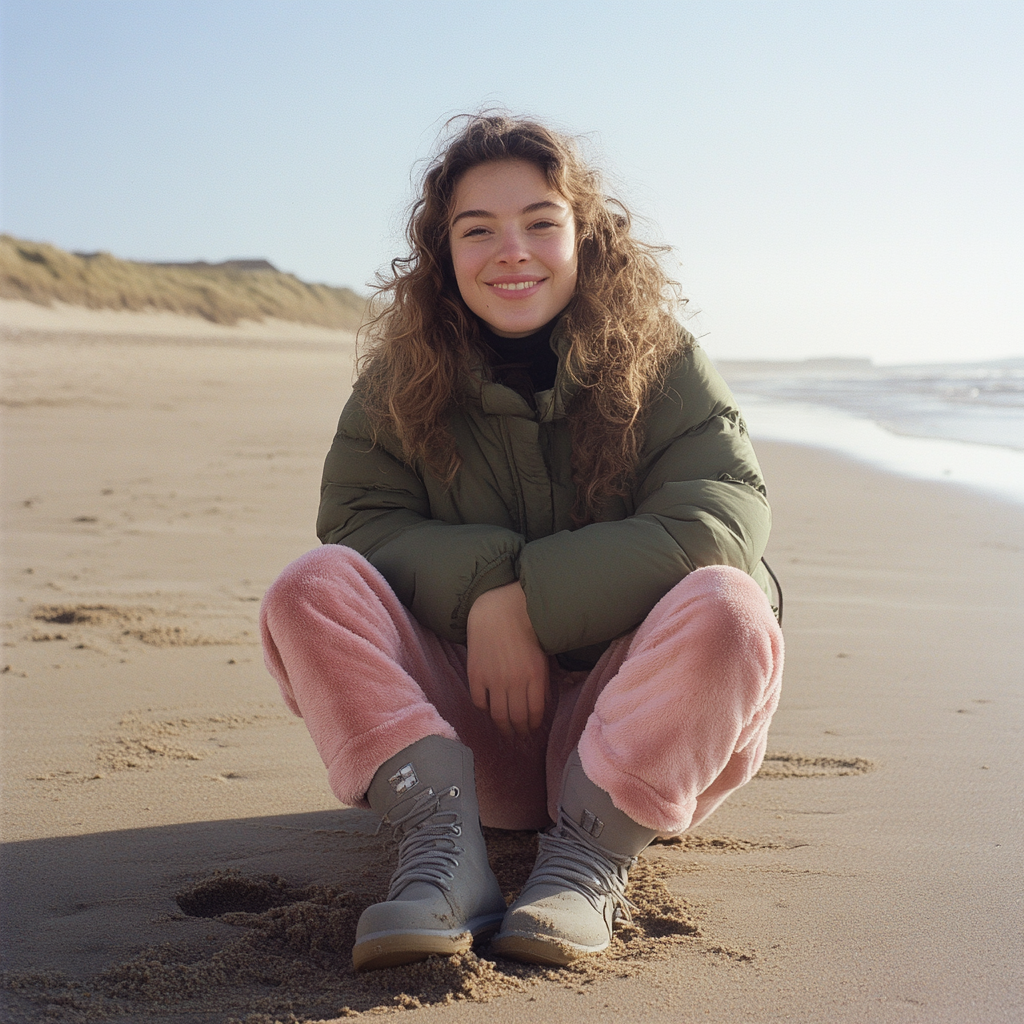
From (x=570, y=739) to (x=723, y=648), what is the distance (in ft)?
1.56

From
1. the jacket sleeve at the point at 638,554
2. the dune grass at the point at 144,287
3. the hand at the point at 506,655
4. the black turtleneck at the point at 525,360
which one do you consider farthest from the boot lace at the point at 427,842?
the dune grass at the point at 144,287

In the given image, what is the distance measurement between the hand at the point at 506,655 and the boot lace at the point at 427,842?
0.78 feet

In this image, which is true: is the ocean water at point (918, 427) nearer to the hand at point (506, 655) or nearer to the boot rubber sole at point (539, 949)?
the hand at point (506, 655)

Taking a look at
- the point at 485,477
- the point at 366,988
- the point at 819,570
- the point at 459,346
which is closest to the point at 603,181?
the point at 459,346

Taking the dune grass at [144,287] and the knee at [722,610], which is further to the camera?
the dune grass at [144,287]

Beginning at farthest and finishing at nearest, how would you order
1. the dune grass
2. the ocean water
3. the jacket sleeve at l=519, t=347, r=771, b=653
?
1. the dune grass
2. the ocean water
3. the jacket sleeve at l=519, t=347, r=771, b=653

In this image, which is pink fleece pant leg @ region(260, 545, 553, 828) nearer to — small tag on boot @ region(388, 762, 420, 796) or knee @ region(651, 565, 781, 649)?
small tag on boot @ region(388, 762, 420, 796)

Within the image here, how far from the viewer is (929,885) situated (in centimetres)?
183

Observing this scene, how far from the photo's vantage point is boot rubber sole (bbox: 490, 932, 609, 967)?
1522mm

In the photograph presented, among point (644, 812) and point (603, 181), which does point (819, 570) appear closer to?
point (603, 181)

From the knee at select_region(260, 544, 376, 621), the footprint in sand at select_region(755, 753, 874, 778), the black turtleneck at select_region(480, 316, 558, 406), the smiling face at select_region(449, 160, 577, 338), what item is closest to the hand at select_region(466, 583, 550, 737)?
the knee at select_region(260, 544, 376, 621)

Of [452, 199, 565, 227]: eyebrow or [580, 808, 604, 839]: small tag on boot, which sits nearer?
[580, 808, 604, 839]: small tag on boot

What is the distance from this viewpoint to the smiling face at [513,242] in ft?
7.14

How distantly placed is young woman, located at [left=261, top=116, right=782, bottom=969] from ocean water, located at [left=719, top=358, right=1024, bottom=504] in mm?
4800
